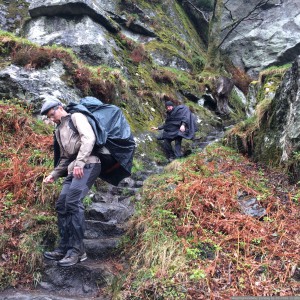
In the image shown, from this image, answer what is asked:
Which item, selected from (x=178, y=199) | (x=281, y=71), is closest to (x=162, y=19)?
(x=281, y=71)

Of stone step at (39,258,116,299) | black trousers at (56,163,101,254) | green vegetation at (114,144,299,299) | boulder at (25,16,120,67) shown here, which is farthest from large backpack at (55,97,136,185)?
boulder at (25,16,120,67)

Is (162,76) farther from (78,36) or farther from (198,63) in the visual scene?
(198,63)

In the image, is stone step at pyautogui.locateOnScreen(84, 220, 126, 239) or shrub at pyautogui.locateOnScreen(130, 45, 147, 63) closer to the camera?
stone step at pyautogui.locateOnScreen(84, 220, 126, 239)

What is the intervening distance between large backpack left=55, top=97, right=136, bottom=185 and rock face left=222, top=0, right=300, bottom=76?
67.6 ft

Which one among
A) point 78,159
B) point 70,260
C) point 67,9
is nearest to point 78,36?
point 67,9

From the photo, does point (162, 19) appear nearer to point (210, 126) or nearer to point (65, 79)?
point (210, 126)

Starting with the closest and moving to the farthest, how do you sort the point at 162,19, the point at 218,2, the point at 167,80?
the point at 167,80
the point at 218,2
the point at 162,19

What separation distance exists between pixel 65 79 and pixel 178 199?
19.3 ft

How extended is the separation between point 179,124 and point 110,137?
18.4 ft

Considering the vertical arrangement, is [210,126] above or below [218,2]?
below

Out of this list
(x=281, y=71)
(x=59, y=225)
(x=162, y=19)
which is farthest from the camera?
(x=162, y=19)

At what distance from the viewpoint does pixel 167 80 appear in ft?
50.8

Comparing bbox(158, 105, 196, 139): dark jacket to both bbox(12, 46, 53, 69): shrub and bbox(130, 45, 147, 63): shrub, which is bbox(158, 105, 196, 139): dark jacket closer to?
bbox(12, 46, 53, 69): shrub

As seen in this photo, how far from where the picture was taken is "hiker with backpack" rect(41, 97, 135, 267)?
15.6ft
